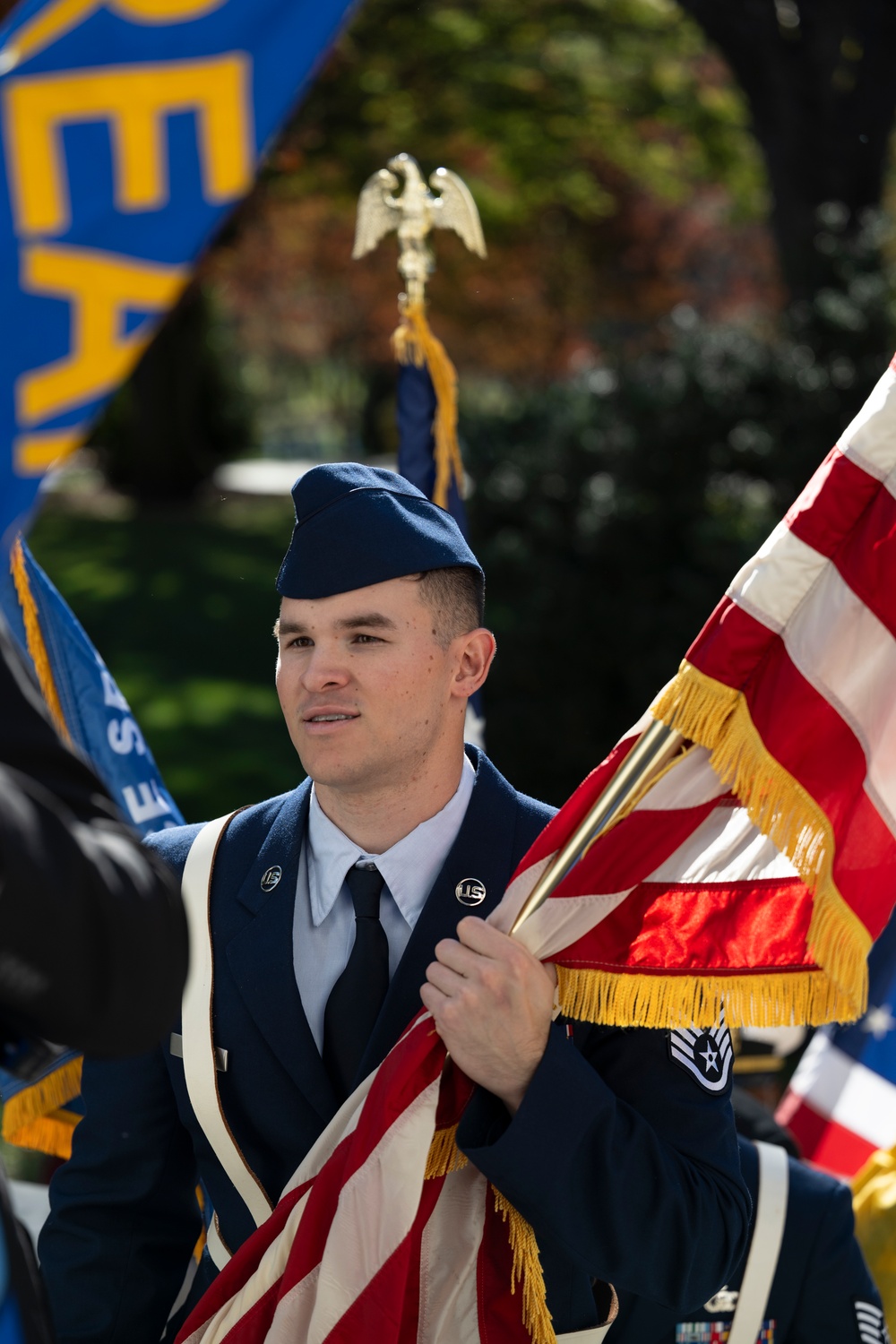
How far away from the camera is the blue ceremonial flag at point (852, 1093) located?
3.81m

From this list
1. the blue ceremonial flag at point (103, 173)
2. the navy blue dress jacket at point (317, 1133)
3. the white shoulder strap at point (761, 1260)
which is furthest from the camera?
the white shoulder strap at point (761, 1260)

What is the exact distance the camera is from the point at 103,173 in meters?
1.46

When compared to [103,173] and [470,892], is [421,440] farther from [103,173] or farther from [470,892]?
[103,173]

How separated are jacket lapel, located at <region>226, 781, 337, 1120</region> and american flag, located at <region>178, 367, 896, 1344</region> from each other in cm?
11

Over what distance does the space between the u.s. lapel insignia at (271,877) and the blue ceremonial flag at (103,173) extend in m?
1.09

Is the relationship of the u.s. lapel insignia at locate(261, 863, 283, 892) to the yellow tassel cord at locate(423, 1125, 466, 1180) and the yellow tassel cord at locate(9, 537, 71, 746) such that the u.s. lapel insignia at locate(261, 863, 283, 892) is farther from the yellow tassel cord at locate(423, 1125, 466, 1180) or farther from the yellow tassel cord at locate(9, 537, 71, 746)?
the yellow tassel cord at locate(9, 537, 71, 746)

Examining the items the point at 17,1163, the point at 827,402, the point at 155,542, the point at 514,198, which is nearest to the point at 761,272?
the point at 514,198

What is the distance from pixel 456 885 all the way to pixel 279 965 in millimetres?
297

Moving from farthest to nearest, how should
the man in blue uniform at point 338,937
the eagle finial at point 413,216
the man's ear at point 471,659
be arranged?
1. the eagle finial at point 413,216
2. the man's ear at point 471,659
3. the man in blue uniform at point 338,937

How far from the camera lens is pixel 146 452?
67.6 feet

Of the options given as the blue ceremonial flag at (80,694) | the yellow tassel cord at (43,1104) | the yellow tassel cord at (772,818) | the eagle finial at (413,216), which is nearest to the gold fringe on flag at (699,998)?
the yellow tassel cord at (772,818)

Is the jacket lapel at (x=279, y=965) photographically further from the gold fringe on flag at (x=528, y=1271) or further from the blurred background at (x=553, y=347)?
the blurred background at (x=553, y=347)

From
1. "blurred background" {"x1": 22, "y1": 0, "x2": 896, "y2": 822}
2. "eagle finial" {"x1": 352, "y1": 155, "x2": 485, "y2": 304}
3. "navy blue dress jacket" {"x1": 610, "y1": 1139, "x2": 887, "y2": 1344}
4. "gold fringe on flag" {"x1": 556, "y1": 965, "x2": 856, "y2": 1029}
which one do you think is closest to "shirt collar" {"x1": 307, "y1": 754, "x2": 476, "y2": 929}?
"gold fringe on flag" {"x1": 556, "y1": 965, "x2": 856, "y2": 1029}

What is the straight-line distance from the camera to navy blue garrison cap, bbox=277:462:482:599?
2357mm
